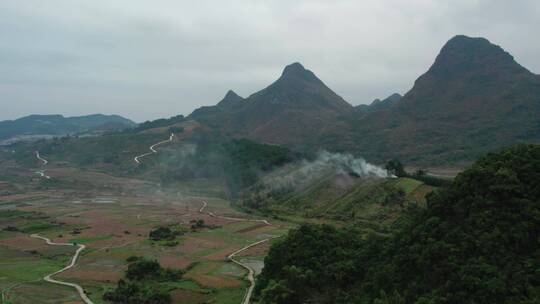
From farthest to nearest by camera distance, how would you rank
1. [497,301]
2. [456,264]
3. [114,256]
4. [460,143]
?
[460,143] → [114,256] → [456,264] → [497,301]

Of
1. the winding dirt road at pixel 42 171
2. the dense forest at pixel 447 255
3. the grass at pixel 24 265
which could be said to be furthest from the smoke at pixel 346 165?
the winding dirt road at pixel 42 171

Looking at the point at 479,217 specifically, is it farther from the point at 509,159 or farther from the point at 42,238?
the point at 42,238

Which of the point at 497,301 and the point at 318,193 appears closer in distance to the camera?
the point at 497,301

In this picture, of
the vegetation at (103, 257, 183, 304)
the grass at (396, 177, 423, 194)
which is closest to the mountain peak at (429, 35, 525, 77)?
the grass at (396, 177, 423, 194)

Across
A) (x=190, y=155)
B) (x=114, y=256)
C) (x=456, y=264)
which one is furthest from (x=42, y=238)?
(x=190, y=155)

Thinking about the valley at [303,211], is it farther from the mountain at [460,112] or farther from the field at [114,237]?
the mountain at [460,112]

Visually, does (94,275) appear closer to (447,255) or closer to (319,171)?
(447,255)
